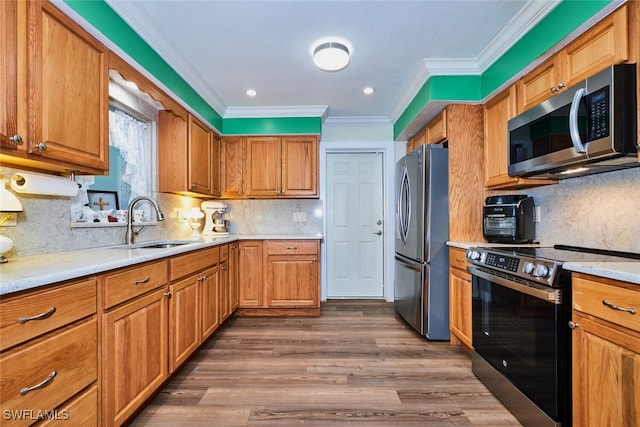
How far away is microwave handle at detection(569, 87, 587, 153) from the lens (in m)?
1.55

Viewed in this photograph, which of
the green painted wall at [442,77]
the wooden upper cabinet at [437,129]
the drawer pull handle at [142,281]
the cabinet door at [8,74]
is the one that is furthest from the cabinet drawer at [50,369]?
the wooden upper cabinet at [437,129]

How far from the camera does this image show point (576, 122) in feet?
5.14

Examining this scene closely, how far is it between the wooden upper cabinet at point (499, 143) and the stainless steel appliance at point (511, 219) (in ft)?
0.41

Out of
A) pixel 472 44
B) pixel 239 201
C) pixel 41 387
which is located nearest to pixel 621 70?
pixel 472 44

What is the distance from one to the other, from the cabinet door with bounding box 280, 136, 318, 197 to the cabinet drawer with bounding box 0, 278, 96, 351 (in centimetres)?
261

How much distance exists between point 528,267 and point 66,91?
8.01ft

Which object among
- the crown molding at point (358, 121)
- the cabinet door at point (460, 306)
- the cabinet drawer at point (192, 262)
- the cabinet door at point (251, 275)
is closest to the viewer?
the cabinet drawer at point (192, 262)

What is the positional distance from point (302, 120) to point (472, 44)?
1.96 m

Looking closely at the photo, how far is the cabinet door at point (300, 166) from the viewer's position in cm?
375

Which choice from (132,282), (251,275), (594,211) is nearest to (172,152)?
(251,275)

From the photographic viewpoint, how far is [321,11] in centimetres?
195

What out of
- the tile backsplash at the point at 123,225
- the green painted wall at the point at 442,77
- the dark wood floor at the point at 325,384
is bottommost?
the dark wood floor at the point at 325,384

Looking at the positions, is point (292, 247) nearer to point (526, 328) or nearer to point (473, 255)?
point (473, 255)

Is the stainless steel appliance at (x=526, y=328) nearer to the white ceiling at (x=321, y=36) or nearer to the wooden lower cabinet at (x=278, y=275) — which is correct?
the white ceiling at (x=321, y=36)
